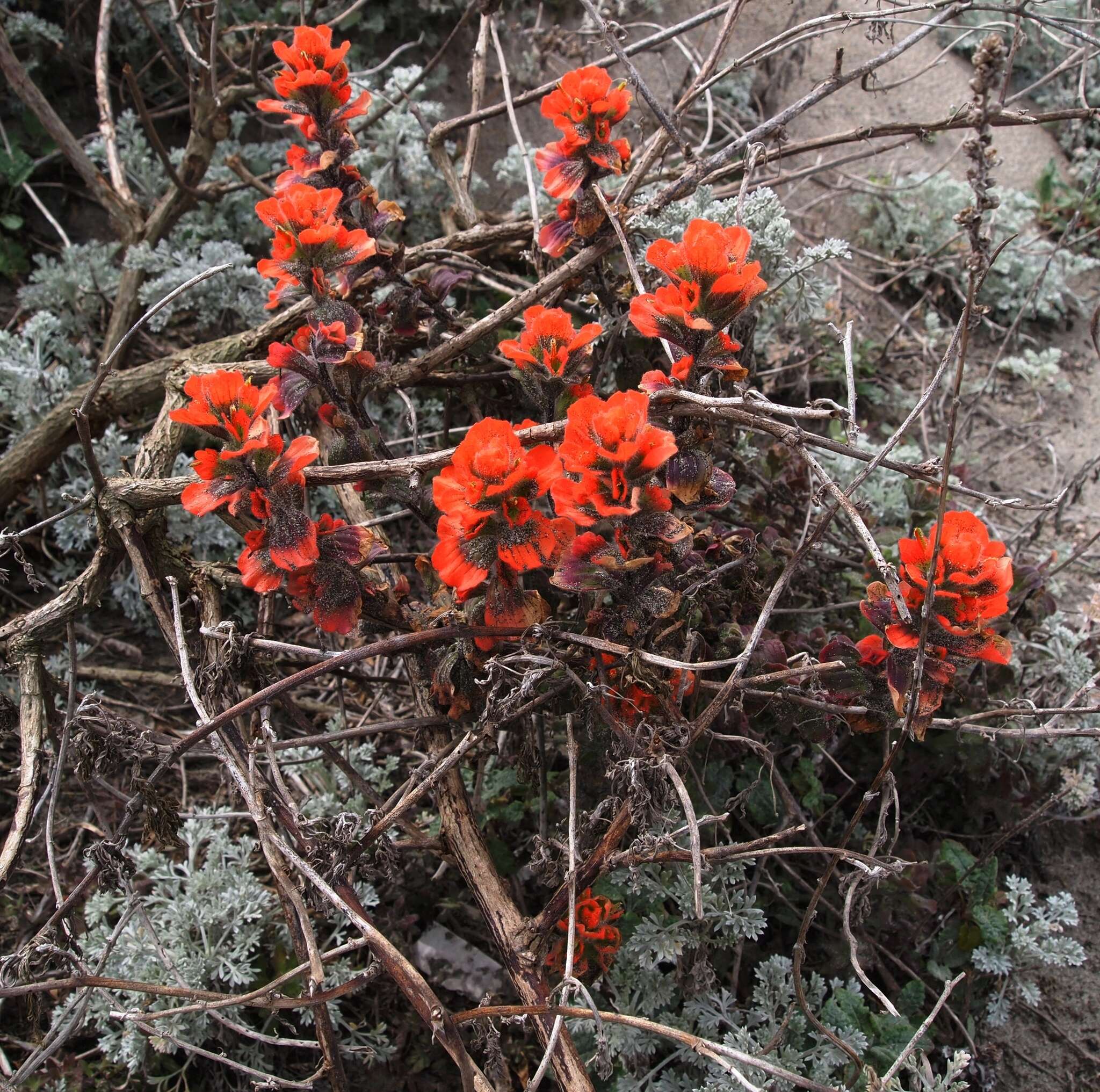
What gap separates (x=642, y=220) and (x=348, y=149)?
2.07 ft

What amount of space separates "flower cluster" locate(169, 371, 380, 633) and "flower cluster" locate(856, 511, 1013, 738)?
0.91m

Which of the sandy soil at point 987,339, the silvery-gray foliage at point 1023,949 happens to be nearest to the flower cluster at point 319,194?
the sandy soil at point 987,339

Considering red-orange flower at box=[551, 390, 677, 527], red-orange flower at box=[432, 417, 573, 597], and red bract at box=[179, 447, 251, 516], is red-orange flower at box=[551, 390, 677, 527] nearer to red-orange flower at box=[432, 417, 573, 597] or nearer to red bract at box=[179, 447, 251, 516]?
red-orange flower at box=[432, 417, 573, 597]

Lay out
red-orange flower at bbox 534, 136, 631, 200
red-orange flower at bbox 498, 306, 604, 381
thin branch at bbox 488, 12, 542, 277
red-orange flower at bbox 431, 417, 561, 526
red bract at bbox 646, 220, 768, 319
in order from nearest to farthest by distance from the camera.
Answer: red-orange flower at bbox 431, 417, 561, 526
red bract at bbox 646, 220, 768, 319
red-orange flower at bbox 498, 306, 604, 381
red-orange flower at bbox 534, 136, 631, 200
thin branch at bbox 488, 12, 542, 277

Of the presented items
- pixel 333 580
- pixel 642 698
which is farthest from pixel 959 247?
pixel 333 580

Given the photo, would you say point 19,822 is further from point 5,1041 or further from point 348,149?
point 348,149

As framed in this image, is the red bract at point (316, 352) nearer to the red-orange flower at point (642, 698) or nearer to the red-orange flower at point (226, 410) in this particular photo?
the red-orange flower at point (226, 410)

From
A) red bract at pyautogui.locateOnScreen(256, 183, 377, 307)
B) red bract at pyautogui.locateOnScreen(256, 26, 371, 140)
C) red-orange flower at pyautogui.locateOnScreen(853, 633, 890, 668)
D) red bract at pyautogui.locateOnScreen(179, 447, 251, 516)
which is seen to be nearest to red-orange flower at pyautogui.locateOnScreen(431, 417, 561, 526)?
red bract at pyautogui.locateOnScreen(179, 447, 251, 516)

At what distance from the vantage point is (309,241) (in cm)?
162

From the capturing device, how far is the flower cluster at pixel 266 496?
145 cm

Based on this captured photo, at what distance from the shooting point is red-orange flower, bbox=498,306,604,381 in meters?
1.57

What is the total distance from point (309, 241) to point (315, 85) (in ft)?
1.39

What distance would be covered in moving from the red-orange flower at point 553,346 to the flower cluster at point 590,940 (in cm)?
97

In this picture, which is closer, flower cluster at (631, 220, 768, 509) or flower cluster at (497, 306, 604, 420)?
flower cluster at (631, 220, 768, 509)
